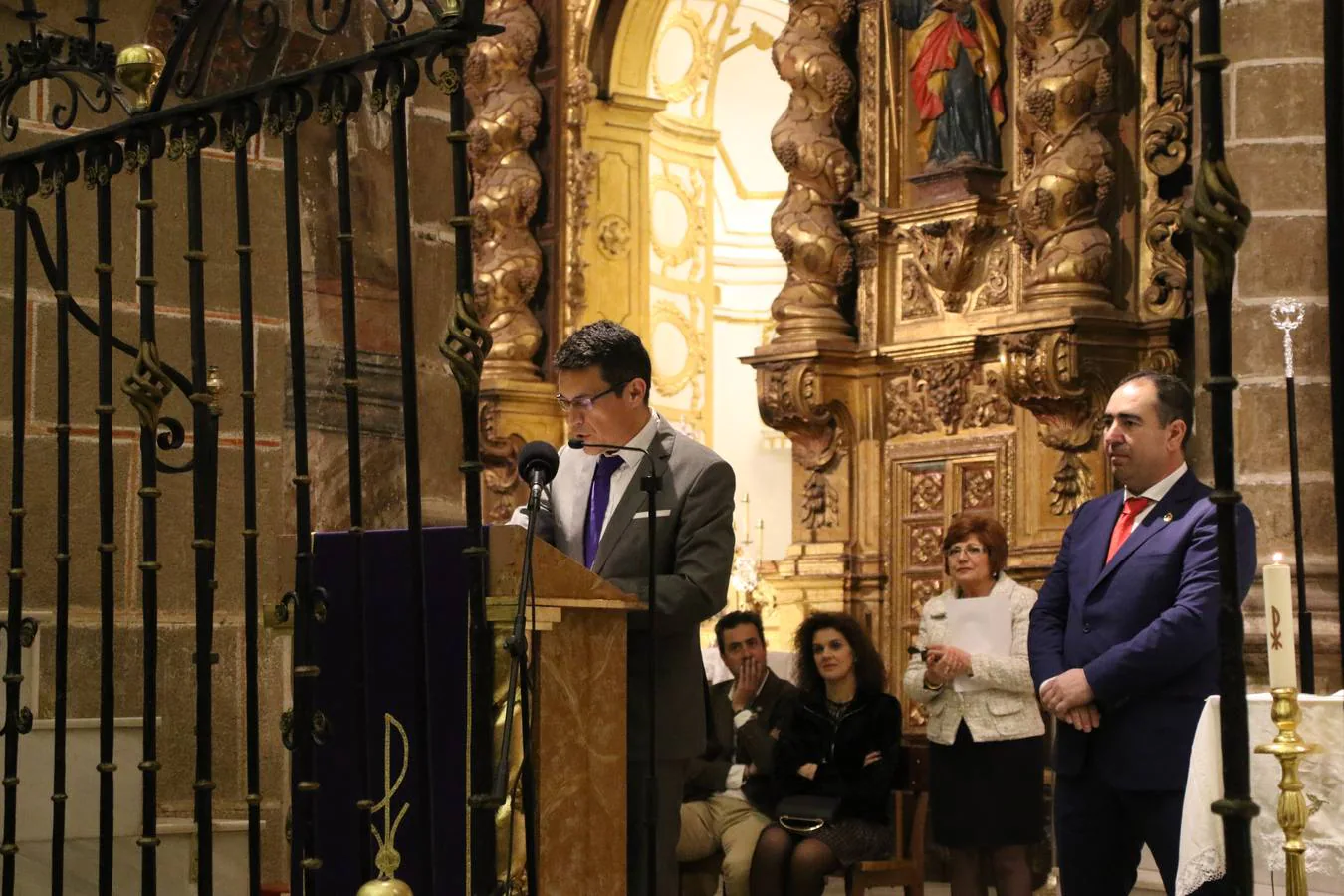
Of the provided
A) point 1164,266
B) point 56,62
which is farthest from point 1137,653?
point 1164,266

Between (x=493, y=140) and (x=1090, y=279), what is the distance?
4.36 meters

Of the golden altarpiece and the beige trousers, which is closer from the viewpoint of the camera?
the beige trousers

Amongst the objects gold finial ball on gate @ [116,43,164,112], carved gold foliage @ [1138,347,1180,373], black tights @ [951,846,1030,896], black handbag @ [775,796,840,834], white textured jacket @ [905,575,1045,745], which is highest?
gold finial ball on gate @ [116,43,164,112]

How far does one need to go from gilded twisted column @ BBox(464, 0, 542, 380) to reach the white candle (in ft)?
28.8

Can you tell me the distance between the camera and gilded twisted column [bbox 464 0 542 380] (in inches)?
487

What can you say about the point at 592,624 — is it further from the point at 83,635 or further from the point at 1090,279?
the point at 1090,279

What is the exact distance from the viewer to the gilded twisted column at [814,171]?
10.9 m

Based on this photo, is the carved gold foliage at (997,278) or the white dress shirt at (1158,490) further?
the carved gold foliage at (997,278)

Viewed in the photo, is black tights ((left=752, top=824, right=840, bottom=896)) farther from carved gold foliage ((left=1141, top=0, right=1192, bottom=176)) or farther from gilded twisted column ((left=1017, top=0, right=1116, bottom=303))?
carved gold foliage ((left=1141, top=0, right=1192, bottom=176))

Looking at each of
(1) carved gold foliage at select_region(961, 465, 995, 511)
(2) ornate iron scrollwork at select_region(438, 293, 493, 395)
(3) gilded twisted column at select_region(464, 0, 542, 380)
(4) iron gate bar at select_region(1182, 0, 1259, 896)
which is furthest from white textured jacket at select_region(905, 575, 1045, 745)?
(3) gilded twisted column at select_region(464, 0, 542, 380)

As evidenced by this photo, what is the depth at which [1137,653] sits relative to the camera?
4828mm

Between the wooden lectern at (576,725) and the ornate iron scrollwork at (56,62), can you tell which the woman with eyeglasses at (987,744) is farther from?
the ornate iron scrollwork at (56,62)

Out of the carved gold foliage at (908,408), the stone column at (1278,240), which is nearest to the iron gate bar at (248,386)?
the stone column at (1278,240)

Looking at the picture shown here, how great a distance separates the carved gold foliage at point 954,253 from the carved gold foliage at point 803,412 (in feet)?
2.71
